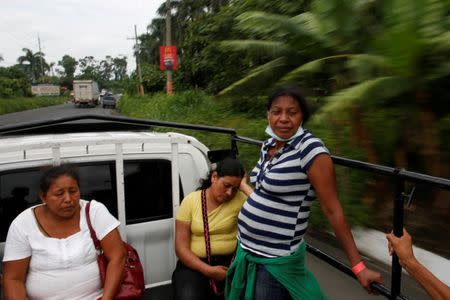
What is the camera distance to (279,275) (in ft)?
6.37

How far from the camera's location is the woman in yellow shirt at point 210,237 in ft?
8.17

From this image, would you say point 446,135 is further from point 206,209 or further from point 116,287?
point 116,287

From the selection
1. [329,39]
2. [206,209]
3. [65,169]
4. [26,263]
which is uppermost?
[329,39]

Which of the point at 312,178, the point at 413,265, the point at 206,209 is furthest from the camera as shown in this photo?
the point at 206,209

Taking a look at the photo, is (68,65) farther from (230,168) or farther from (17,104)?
(230,168)

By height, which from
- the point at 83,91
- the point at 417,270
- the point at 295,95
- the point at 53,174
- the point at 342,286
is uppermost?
the point at 83,91

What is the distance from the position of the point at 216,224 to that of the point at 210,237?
92 mm

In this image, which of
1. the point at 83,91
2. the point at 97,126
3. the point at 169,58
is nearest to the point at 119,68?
the point at 83,91

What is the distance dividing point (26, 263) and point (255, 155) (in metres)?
4.32

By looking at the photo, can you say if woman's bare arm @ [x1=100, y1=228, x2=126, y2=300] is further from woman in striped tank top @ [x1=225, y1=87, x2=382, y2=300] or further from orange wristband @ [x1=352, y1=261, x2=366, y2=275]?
orange wristband @ [x1=352, y1=261, x2=366, y2=275]

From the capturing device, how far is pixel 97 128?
12.0 feet

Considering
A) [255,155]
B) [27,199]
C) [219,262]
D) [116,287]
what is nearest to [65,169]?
[27,199]

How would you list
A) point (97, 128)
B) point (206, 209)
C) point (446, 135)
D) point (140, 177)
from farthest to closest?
point (446, 135)
point (97, 128)
point (140, 177)
point (206, 209)

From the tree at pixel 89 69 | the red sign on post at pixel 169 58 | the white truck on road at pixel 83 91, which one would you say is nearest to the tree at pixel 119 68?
the tree at pixel 89 69
